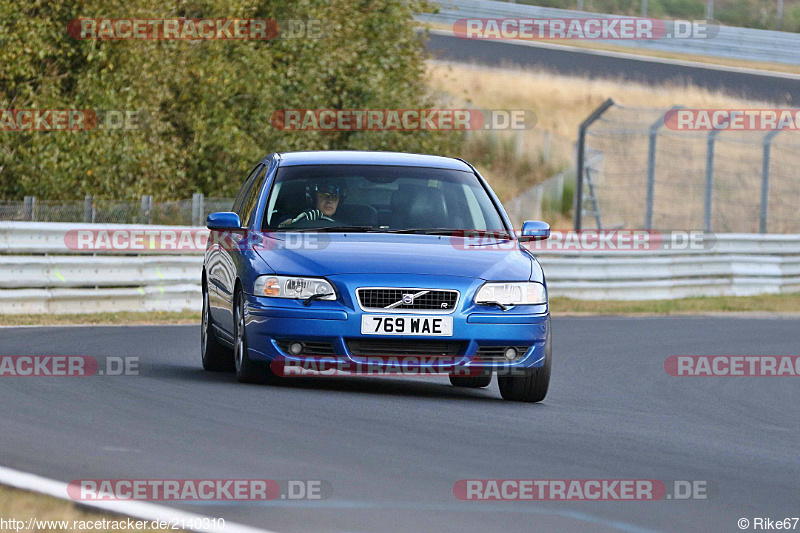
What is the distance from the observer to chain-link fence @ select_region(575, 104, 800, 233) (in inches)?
1018

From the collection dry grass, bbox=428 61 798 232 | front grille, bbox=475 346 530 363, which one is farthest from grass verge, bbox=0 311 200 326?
dry grass, bbox=428 61 798 232

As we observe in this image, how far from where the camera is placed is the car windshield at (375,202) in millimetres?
10047

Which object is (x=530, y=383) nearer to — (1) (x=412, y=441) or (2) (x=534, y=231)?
(2) (x=534, y=231)

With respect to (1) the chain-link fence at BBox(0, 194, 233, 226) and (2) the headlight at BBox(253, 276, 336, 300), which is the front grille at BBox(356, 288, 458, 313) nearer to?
(2) the headlight at BBox(253, 276, 336, 300)

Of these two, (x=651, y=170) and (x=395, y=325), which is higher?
(x=651, y=170)

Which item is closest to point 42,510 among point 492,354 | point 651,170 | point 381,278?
point 381,278

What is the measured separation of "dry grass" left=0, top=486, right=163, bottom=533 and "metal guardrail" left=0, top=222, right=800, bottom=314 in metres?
11.3

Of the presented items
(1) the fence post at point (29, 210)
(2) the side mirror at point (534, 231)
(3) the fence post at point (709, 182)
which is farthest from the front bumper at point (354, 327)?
(3) the fence post at point (709, 182)

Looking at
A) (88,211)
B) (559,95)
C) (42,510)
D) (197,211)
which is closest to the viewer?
(42,510)

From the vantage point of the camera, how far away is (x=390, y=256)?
9219 millimetres

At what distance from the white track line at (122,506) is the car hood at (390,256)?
335cm

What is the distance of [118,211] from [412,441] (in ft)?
45.7

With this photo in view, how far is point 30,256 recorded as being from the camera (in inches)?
663

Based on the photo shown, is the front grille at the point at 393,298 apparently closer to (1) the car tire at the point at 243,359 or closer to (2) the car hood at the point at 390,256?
(2) the car hood at the point at 390,256
